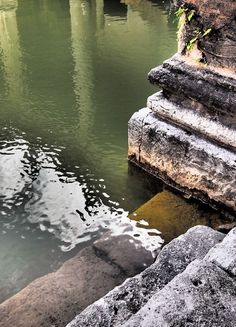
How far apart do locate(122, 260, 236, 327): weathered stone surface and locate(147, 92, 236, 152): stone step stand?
67.1 inches

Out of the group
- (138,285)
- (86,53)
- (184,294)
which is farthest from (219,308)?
(86,53)

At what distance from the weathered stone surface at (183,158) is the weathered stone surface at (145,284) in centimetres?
97

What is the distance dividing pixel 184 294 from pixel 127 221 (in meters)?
1.70

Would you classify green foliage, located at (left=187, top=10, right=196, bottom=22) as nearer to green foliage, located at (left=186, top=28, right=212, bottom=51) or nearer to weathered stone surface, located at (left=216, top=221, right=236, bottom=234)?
green foliage, located at (left=186, top=28, right=212, bottom=51)

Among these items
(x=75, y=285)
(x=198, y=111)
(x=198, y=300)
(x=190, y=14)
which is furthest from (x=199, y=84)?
(x=198, y=300)

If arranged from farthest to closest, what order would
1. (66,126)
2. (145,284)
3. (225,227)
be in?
(66,126), (225,227), (145,284)

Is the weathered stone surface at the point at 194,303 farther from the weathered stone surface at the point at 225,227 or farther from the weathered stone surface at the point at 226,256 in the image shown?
the weathered stone surface at the point at 225,227

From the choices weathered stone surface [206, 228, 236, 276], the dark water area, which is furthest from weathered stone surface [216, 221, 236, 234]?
weathered stone surface [206, 228, 236, 276]

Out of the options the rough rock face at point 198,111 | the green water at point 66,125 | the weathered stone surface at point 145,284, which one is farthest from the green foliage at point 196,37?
the weathered stone surface at point 145,284

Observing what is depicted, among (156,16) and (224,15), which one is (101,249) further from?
(156,16)

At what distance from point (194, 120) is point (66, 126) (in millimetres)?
2010

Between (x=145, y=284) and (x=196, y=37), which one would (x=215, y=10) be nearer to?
(x=196, y=37)

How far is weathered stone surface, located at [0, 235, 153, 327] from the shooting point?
7.86 feet

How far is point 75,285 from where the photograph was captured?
261 centimetres
